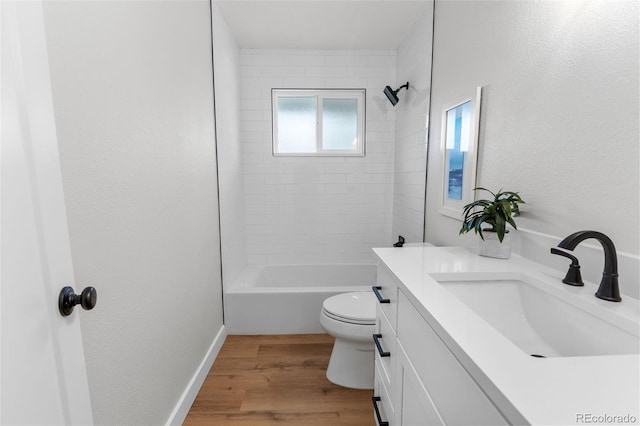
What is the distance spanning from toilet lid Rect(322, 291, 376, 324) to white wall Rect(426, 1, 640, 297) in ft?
2.27

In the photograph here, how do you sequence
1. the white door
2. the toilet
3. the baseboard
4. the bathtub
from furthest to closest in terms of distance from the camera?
the bathtub → the toilet → the baseboard → the white door

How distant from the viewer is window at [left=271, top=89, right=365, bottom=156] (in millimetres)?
3090

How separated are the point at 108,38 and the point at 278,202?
220 cm

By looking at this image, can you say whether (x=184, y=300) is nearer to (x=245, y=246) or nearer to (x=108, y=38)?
(x=108, y=38)

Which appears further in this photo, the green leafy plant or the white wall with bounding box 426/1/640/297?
the green leafy plant

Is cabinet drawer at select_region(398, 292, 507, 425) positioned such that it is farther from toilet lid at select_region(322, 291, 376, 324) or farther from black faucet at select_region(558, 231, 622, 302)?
toilet lid at select_region(322, 291, 376, 324)

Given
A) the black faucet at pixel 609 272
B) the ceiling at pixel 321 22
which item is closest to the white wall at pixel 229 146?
the ceiling at pixel 321 22

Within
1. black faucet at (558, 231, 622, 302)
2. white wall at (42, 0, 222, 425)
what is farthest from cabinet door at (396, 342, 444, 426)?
white wall at (42, 0, 222, 425)

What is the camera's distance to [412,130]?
2594 millimetres

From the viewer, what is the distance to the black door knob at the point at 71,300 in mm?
690

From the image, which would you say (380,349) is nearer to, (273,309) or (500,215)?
(500,215)

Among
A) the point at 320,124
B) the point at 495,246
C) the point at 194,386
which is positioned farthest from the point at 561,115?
the point at 320,124

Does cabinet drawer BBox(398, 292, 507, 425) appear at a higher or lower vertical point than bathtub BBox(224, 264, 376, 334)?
higher

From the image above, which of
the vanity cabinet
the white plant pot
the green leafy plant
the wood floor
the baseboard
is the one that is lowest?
the wood floor
